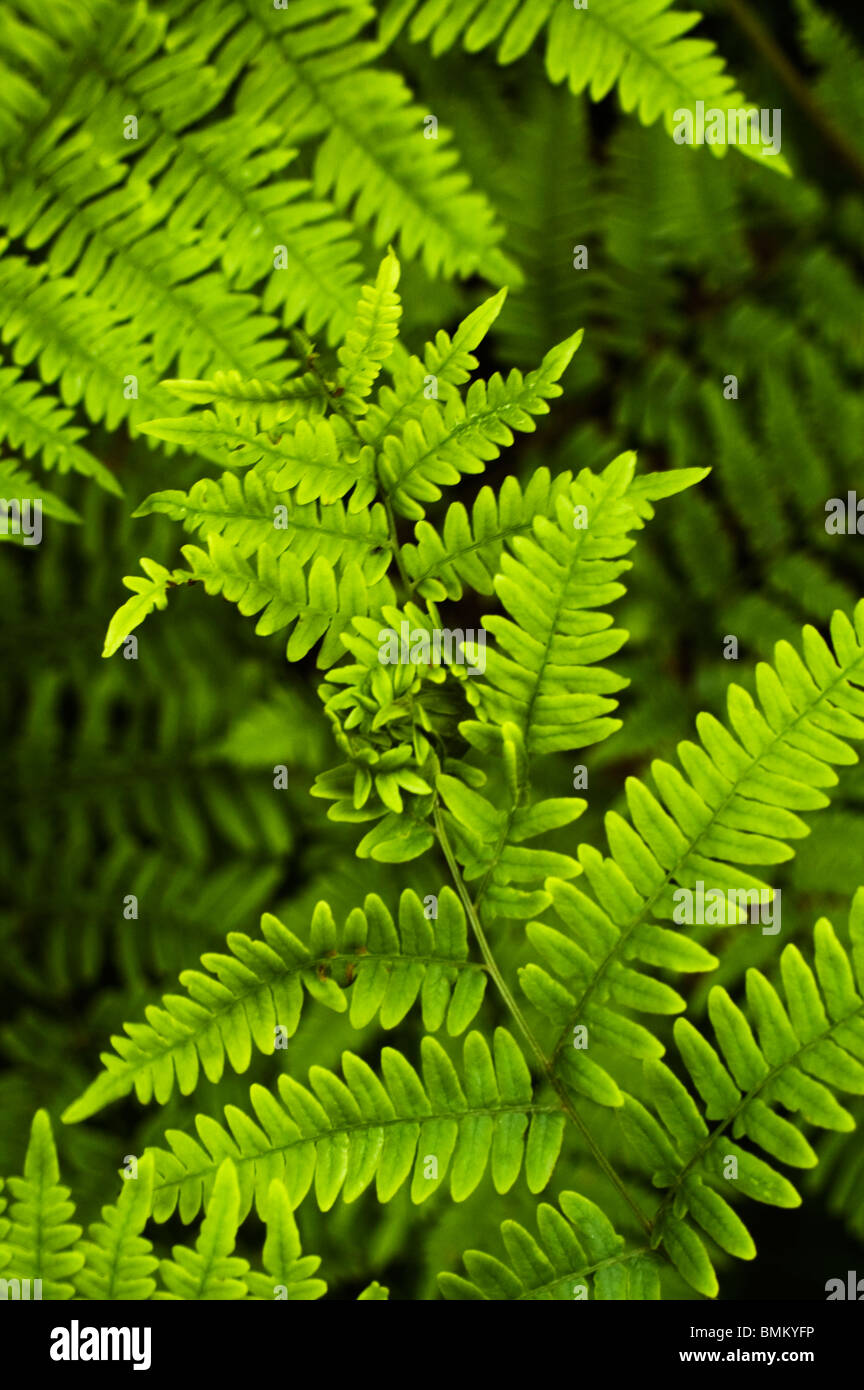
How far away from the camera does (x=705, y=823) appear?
1281 mm

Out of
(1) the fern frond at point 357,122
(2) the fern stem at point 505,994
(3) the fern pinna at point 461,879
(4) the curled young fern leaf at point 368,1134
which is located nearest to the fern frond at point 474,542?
(3) the fern pinna at point 461,879

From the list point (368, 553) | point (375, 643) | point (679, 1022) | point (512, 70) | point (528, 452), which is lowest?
point (679, 1022)

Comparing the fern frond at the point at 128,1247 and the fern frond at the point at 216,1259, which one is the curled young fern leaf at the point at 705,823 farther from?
the fern frond at the point at 128,1247

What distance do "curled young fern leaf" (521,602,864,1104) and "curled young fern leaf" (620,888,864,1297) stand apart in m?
0.08

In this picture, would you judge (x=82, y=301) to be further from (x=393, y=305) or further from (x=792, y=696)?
(x=792, y=696)

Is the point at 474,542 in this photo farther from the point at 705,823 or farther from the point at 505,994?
the point at 505,994

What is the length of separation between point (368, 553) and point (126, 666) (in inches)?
61.7

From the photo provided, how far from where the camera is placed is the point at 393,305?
48.9 inches

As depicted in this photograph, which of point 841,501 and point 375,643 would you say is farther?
point 841,501

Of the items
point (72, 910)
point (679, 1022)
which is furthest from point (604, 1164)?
point (72, 910)

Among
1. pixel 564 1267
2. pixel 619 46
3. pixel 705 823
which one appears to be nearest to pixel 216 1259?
pixel 564 1267

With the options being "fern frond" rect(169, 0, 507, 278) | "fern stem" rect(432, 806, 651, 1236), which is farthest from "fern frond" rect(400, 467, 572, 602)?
"fern frond" rect(169, 0, 507, 278)

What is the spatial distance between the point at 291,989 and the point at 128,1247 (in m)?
0.36

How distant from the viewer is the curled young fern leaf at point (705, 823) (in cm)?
126
